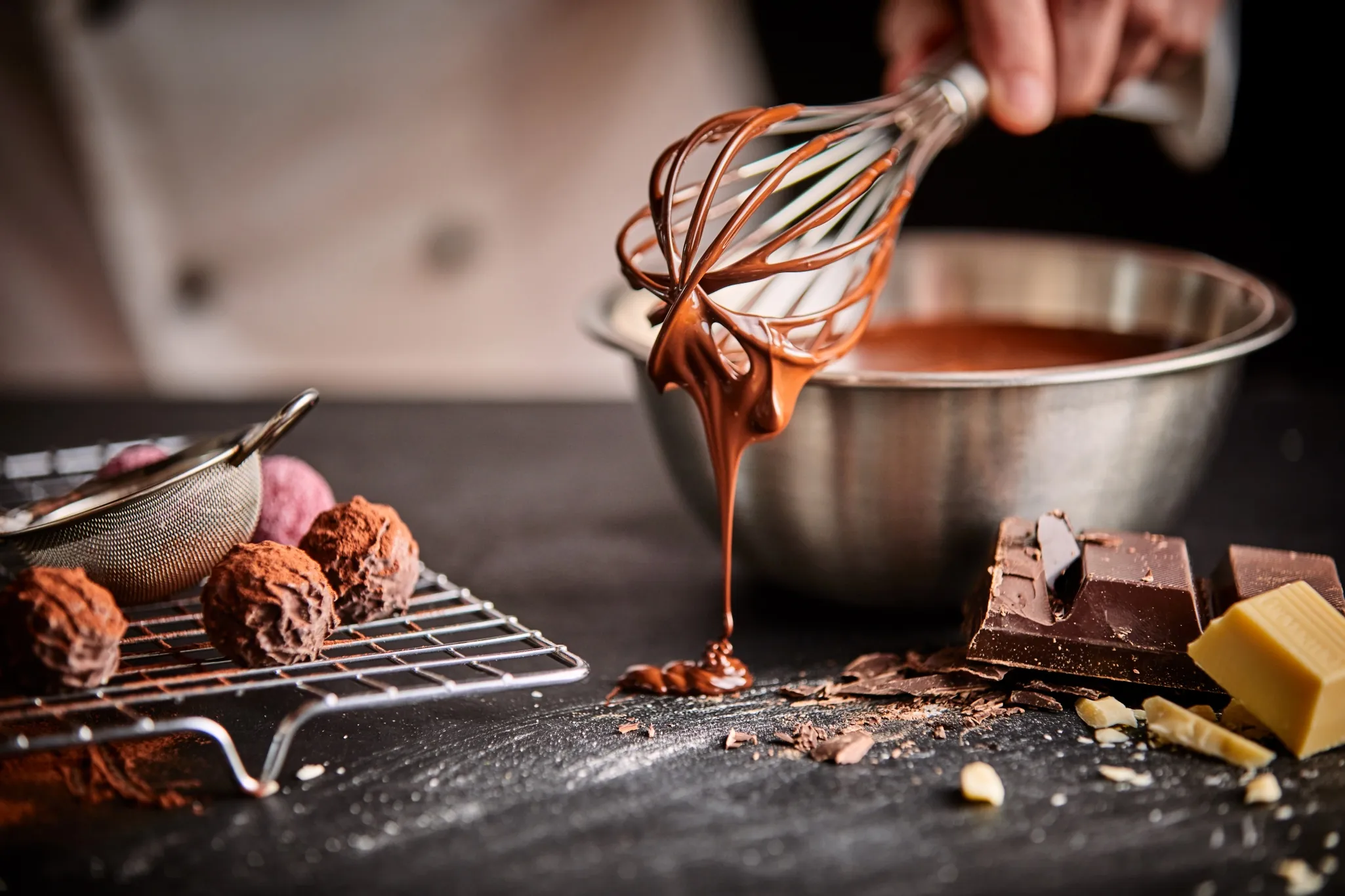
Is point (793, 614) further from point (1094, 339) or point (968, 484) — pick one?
point (1094, 339)

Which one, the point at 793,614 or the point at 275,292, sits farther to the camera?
the point at 275,292


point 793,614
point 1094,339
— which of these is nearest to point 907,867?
point 793,614

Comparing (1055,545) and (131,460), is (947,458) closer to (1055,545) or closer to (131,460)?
(1055,545)

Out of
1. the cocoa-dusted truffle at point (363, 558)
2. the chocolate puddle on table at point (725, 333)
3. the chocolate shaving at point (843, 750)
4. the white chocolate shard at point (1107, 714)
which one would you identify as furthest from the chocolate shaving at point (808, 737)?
the cocoa-dusted truffle at point (363, 558)

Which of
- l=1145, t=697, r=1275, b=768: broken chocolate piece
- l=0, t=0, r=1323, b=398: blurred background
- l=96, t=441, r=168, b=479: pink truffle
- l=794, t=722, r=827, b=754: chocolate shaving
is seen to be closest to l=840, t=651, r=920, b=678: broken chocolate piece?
l=794, t=722, r=827, b=754: chocolate shaving

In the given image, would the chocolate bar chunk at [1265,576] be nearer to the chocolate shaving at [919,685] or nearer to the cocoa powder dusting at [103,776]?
the chocolate shaving at [919,685]

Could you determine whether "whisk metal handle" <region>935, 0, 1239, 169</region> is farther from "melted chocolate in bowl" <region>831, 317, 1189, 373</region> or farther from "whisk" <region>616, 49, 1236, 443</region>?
"melted chocolate in bowl" <region>831, 317, 1189, 373</region>
